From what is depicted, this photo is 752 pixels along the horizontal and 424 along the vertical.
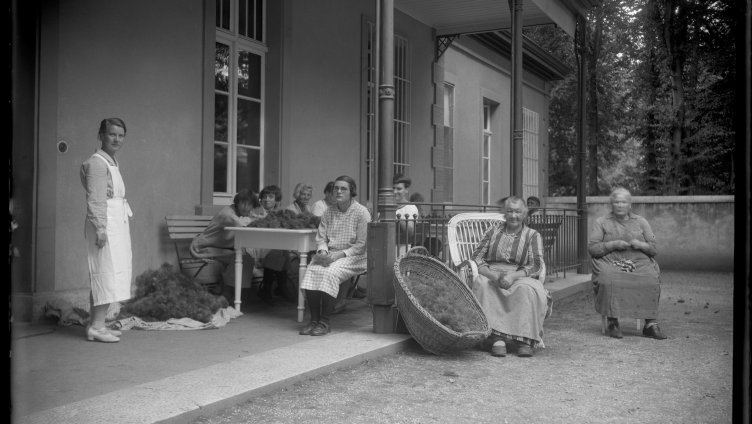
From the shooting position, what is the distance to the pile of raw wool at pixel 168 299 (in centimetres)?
586

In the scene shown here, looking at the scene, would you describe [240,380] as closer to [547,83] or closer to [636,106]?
[547,83]

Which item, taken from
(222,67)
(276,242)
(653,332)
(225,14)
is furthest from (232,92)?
(653,332)

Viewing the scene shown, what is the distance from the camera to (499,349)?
17.1ft

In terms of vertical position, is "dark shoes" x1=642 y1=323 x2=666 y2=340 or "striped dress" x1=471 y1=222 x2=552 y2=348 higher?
"striped dress" x1=471 y1=222 x2=552 y2=348

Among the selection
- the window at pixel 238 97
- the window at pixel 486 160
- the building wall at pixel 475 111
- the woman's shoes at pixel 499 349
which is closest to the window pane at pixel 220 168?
the window at pixel 238 97

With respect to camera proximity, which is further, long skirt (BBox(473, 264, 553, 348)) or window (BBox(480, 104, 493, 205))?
window (BBox(480, 104, 493, 205))

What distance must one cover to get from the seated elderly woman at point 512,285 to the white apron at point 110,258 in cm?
280

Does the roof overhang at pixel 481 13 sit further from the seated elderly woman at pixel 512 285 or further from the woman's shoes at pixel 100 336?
the woman's shoes at pixel 100 336

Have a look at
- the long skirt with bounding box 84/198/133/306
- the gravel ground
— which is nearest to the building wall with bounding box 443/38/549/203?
the gravel ground

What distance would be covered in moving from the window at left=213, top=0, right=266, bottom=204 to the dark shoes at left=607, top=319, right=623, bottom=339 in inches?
167

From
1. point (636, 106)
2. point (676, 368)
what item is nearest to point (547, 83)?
point (636, 106)

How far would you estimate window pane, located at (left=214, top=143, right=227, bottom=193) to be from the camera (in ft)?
24.6

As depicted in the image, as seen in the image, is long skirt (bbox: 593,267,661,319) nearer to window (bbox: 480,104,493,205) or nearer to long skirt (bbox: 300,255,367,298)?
long skirt (bbox: 300,255,367,298)

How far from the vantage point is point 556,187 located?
25375 millimetres
